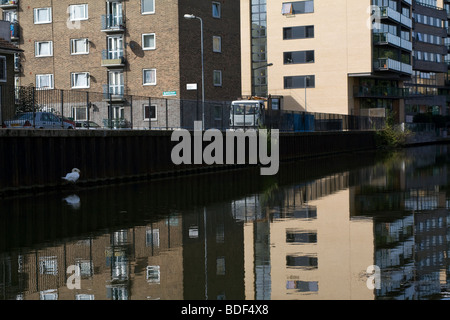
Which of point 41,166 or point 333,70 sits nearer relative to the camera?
point 41,166

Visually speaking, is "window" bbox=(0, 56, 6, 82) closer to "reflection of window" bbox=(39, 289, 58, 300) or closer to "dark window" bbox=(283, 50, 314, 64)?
"reflection of window" bbox=(39, 289, 58, 300)

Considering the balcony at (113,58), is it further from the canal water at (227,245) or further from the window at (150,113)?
the canal water at (227,245)

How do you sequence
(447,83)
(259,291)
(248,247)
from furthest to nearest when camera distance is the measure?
(447,83) → (248,247) → (259,291)

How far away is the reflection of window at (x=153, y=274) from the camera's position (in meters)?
8.59

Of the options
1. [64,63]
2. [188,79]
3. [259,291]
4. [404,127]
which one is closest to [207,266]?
[259,291]

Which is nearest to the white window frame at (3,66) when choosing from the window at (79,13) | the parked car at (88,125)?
the parked car at (88,125)

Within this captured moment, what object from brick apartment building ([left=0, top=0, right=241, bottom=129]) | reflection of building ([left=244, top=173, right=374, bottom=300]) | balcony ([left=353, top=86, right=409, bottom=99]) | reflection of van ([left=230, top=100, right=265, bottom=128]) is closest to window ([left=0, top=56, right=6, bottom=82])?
reflection of van ([left=230, top=100, right=265, bottom=128])

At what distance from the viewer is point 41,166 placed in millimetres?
22266

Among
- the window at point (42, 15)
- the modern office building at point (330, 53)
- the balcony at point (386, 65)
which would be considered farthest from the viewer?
the modern office building at point (330, 53)

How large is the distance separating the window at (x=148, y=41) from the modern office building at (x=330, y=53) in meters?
24.9

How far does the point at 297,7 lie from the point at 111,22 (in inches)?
1070

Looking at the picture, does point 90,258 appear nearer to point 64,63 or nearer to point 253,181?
point 253,181

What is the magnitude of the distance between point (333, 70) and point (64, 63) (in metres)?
30.3

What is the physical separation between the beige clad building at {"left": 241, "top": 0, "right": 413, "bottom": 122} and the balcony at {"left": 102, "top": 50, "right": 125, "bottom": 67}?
1962 centimetres
